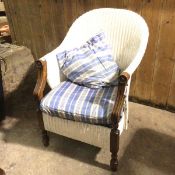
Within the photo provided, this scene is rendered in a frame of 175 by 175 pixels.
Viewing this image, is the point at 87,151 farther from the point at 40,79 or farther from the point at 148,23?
the point at 148,23

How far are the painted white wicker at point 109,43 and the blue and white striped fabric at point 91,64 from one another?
7 cm

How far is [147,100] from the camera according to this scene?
83.7 inches

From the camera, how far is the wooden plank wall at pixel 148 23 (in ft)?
5.73

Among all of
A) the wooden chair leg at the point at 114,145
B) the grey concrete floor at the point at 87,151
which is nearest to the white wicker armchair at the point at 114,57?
the wooden chair leg at the point at 114,145

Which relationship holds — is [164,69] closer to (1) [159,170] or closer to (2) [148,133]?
(2) [148,133]

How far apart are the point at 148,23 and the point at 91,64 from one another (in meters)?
0.59

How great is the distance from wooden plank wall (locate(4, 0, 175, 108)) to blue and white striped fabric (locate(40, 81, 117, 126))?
1.81ft

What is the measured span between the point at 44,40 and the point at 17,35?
36cm

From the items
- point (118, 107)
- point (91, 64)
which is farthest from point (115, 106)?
point (91, 64)

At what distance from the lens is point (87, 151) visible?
5.54 feet

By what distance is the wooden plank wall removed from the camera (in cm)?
175

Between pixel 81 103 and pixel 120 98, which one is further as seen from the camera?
pixel 81 103

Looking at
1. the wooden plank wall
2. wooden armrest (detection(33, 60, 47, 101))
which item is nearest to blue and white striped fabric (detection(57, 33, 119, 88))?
wooden armrest (detection(33, 60, 47, 101))

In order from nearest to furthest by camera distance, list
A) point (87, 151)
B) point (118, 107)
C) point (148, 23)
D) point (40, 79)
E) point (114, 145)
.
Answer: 1. point (118, 107)
2. point (114, 145)
3. point (40, 79)
4. point (87, 151)
5. point (148, 23)
